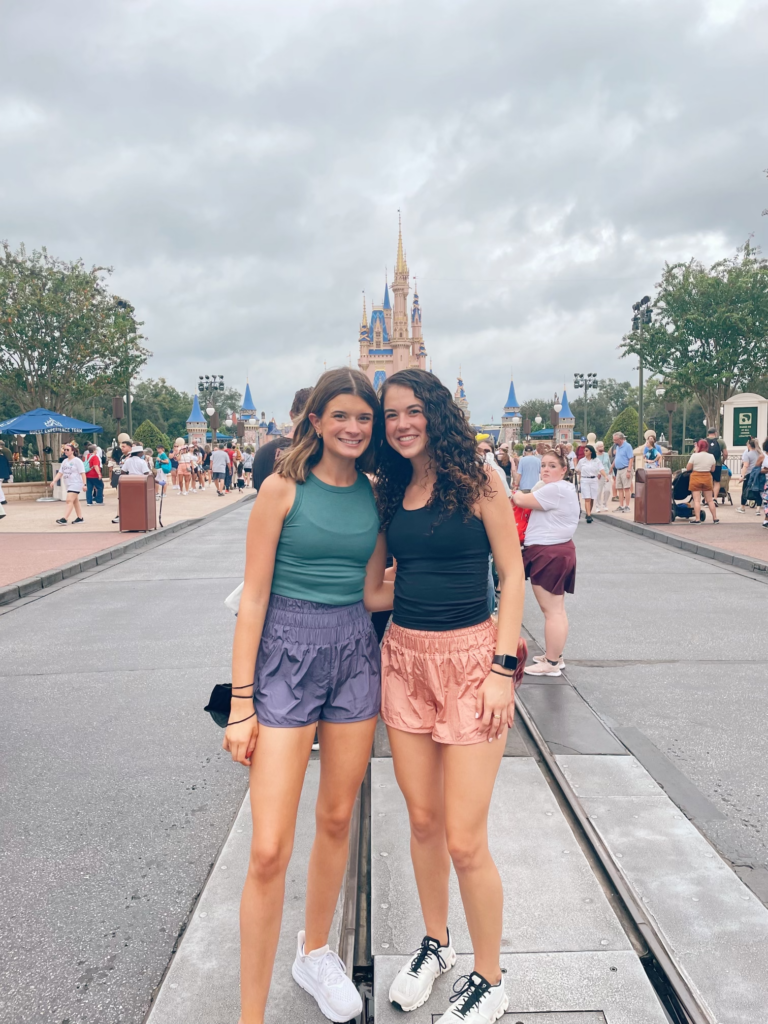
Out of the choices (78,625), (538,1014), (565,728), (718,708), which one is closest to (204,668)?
(78,625)

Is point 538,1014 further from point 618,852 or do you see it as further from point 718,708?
point 718,708

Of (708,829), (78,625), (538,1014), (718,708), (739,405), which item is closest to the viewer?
(538,1014)

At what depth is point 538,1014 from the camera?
6.92 feet

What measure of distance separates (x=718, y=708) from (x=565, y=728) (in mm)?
1170

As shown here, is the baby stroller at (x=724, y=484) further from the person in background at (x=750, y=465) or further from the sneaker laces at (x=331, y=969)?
the sneaker laces at (x=331, y=969)

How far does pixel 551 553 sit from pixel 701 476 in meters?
10.9

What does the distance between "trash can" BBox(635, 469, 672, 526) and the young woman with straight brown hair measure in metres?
13.8

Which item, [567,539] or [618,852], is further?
[567,539]

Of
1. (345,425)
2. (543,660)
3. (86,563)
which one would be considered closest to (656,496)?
(543,660)

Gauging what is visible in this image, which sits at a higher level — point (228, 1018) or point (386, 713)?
point (386, 713)

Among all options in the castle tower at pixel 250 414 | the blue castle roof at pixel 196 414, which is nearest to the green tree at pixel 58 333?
the blue castle roof at pixel 196 414

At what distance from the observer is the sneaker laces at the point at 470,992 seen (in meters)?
2.07

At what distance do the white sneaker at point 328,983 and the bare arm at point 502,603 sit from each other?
809mm

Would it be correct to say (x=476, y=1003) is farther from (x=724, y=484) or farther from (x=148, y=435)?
(x=148, y=435)
